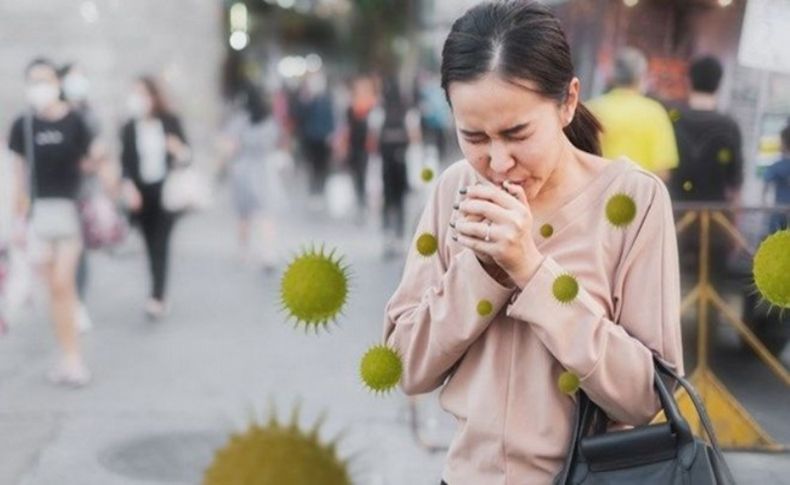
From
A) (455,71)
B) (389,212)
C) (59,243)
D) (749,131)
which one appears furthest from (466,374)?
(389,212)

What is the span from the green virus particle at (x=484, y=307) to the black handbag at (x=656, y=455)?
21 cm

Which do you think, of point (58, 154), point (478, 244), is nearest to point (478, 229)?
point (478, 244)

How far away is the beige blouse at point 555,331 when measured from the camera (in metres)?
1.73

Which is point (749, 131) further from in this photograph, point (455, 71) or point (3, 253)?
point (3, 253)

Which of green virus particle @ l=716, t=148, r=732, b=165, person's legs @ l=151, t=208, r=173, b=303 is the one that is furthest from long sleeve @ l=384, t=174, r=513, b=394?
person's legs @ l=151, t=208, r=173, b=303

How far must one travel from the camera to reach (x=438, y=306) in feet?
6.07

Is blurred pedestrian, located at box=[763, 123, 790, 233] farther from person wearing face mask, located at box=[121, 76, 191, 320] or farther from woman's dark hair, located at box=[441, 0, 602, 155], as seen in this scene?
person wearing face mask, located at box=[121, 76, 191, 320]

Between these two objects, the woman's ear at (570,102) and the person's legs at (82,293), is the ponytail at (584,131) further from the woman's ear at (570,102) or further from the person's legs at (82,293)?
the person's legs at (82,293)

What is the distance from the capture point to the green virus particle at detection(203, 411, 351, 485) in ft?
3.43

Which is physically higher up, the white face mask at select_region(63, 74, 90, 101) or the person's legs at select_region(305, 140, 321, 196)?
the white face mask at select_region(63, 74, 90, 101)

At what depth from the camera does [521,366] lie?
1.84 metres

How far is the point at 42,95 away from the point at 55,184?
60 centimetres

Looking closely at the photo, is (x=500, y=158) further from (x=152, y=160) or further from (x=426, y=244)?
(x=152, y=160)

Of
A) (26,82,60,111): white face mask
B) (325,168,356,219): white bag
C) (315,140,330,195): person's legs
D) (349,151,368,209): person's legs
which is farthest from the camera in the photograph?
(315,140,330,195): person's legs
